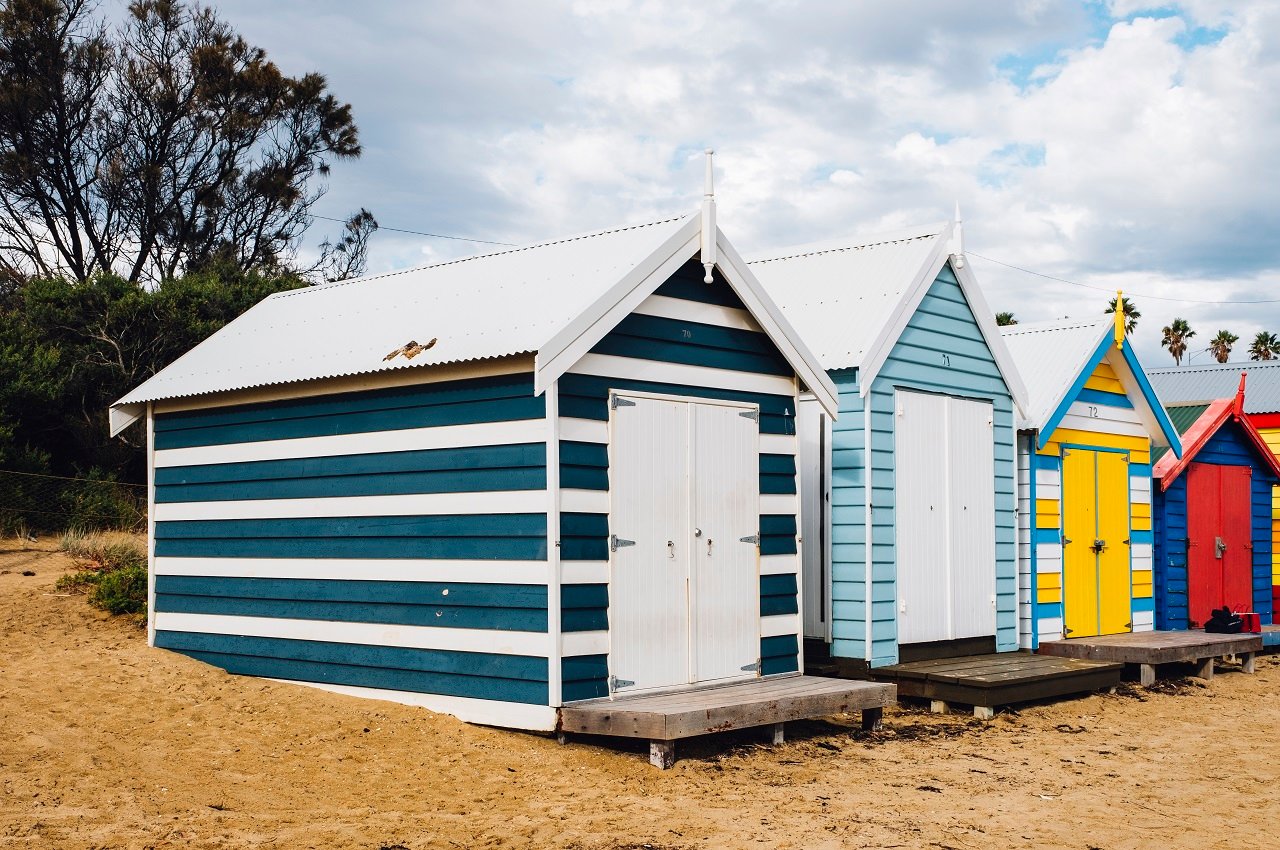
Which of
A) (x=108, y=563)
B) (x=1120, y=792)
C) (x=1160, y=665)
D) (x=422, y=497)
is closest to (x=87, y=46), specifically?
(x=108, y=563)

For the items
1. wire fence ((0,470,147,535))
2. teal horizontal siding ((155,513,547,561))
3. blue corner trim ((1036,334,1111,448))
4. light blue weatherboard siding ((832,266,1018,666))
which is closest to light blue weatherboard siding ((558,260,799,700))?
teal horizontal siding ((155,513,547,561))

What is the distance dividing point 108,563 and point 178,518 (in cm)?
381

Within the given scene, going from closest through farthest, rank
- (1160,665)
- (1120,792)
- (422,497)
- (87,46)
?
(1120,792), (422,497), (1160,665), (87,46)

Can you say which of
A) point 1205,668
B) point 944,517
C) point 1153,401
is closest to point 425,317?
point 944,517

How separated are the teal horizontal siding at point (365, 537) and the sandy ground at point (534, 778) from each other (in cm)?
105

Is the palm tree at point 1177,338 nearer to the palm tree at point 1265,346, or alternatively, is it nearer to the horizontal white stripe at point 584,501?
the palm tree at point 1265,346

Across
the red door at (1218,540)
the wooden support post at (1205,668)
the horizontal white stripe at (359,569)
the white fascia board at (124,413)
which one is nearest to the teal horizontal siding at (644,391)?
the horizontal white stripe at (359,569)

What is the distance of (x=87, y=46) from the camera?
90.5ft

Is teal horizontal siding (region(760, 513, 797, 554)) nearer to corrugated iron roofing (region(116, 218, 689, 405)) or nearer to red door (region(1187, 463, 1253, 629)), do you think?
corrugated iron roofing (region(116, 218, 689, 405))

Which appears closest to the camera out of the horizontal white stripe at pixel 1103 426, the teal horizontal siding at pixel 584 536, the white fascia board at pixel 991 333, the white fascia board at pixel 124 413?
the teal horizontal siding at pixel 584 536

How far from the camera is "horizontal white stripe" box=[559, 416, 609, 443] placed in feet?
28.6

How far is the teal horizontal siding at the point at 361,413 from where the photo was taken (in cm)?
886

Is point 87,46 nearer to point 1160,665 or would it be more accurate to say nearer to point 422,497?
point 422,497

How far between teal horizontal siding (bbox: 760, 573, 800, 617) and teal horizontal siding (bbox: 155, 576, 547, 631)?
2.38 m
